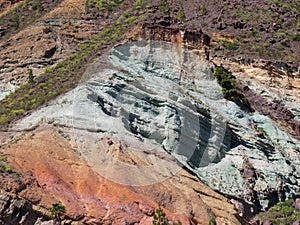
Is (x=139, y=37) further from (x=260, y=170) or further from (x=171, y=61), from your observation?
(x=260, y=170)

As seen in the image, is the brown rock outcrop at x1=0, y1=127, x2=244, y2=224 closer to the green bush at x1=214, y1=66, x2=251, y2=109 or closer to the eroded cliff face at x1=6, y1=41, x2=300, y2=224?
the eroded cliff face at x1=6, y1=41, x2=300, y2=224

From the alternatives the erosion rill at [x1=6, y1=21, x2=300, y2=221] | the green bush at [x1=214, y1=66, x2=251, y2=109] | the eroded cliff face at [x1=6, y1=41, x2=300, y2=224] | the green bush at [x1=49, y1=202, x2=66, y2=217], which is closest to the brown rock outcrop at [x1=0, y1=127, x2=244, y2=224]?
the eroded cliff face at [x1=6, y1=41, x2=300, y2=224]

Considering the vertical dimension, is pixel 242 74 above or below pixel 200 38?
below

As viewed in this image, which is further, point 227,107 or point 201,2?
point 201,2

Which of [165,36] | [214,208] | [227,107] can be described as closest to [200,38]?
[165,36]

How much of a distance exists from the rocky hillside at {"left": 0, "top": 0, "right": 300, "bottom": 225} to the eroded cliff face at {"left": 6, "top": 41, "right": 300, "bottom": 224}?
0.08 meters

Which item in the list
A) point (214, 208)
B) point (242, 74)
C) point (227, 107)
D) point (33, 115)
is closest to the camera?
point (214, 208)

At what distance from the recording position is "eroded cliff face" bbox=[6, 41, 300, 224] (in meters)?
27.8

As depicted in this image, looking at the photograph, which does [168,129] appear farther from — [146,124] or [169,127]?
[146,124]

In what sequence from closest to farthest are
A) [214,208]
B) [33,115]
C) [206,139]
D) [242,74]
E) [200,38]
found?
[214,208]
[33,115]
[206,139]
[200,38]
[242,74]

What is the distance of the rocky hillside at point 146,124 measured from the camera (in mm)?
24562

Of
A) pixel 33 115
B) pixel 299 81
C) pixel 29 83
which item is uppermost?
pixel 33 115

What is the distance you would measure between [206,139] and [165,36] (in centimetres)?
832

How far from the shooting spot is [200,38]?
3975 cm
